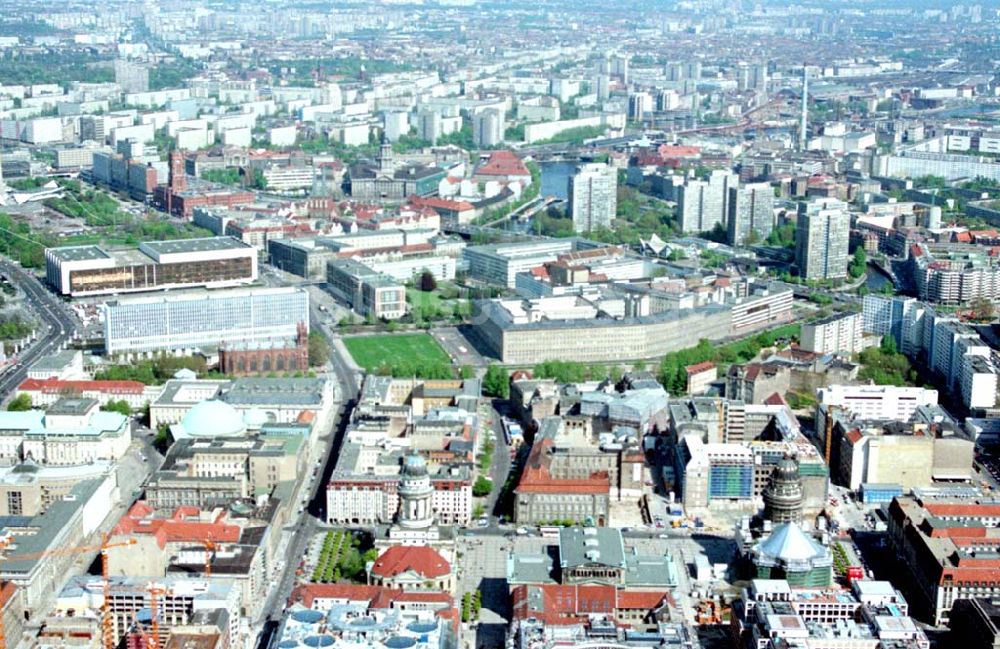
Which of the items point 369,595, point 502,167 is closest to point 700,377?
point 369,595

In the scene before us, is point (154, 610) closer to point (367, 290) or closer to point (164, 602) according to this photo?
point (164, 602)

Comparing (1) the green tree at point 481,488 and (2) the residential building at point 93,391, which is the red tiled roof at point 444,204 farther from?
(1) the green tree at point 481,488

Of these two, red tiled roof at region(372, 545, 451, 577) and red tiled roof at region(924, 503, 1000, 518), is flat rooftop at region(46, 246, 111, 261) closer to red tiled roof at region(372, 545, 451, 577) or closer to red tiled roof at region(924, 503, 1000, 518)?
red tiled roof at region(372, 545, 451, 577)

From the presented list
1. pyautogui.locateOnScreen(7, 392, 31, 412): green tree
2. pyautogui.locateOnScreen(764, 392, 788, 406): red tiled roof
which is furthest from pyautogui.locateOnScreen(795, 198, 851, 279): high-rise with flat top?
pyautogui.locateOnScreen(7, 392, 31, 412): green tree

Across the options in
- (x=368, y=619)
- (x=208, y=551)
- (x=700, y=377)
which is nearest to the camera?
(x=368, y=619)

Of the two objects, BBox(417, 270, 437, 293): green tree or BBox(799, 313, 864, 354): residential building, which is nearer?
BBox(799, 313, 864, 354): residential building

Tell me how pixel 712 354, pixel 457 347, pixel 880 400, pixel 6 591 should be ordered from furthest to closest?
pixel 457 347
pixel 712 354
pixel 880 400
pixel 6 591

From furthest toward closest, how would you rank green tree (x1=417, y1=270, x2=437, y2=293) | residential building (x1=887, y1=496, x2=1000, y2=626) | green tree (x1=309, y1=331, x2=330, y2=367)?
green tree (x1=417, y1=270, x2=437, y2=293)
green tree (x1=309, y1=331, x2=330, y2=367)
residential building (x1=887, y1=496, x2=1000, y2=626)

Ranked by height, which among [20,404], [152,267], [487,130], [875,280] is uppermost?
[487,130]
